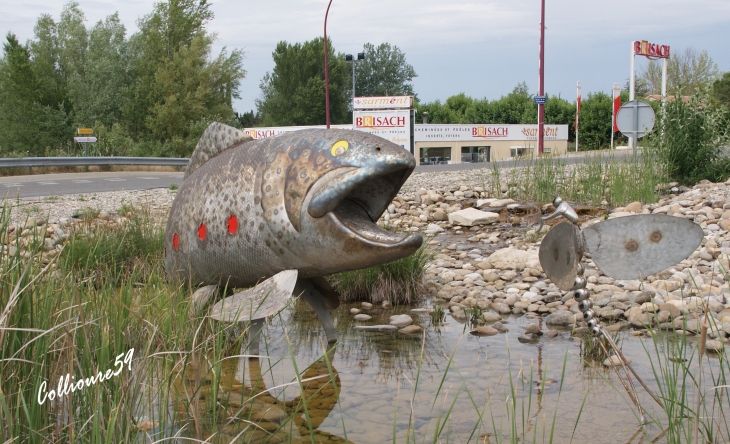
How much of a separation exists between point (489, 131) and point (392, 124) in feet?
27.6

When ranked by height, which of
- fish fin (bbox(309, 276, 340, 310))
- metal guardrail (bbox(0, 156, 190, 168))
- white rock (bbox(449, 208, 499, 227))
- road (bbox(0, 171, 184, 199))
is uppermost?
metal guardrail (bbox(0, 156, 190, 168))

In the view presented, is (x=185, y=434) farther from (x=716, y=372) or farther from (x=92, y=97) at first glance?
(x=92, y=97)

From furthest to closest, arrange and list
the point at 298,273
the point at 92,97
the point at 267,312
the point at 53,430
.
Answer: the point at 92,97
the point at 298,273
the point at 267,312
the point at 53,430

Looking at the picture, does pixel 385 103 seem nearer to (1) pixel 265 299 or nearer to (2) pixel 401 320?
(2) pixel 401 320

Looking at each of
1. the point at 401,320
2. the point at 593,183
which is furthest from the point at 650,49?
the point at 401,320

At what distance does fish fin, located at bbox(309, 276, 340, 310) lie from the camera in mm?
4750

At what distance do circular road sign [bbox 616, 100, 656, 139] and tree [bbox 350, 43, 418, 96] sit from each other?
66713 millimetres

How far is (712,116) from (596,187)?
10.2ft

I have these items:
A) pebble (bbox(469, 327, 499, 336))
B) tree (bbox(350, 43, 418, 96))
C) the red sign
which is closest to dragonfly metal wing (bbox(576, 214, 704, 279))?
pebble (bbox(469, 327, 499, 336))

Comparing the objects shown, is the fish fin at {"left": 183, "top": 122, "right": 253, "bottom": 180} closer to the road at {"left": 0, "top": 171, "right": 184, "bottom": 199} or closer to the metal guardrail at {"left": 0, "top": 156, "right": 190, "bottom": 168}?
the road at {"left": 0, "top": 171, "right": 184, "bottom": 199}

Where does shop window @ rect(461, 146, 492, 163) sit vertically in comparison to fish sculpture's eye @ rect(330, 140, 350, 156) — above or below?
below

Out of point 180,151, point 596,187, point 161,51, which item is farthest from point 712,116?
point 161,51

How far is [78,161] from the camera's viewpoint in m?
20.4

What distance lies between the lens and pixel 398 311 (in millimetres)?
6273
